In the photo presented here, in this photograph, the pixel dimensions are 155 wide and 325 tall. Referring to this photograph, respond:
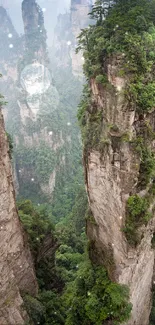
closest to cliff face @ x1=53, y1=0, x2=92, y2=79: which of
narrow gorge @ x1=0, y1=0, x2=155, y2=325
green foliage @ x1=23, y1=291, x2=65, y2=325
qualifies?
narrow gorge @ x1=0, y1=0, x2=155, y2=325

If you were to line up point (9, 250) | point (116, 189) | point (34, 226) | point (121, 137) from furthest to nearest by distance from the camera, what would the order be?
Result: point (34, 226), point (9, 250), point (116, 189), point (121, 137)

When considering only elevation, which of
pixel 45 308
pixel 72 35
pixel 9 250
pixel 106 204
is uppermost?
pixel 72 35

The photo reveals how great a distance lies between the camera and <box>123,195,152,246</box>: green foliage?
12.5 m

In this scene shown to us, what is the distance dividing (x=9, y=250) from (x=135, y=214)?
6192 millimetres

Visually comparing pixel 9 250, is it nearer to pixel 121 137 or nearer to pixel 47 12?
pixel 121 137

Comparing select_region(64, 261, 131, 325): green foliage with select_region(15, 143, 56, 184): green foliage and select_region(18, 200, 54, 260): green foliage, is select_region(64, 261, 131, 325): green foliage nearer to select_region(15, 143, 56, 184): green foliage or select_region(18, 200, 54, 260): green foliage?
select_region(18, 200, 54, 260): green foliage

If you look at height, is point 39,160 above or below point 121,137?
below

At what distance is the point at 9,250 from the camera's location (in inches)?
564

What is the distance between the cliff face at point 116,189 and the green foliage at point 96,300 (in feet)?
1.77

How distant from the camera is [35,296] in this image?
1719 centimetres

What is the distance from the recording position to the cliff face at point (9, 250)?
13297 mm

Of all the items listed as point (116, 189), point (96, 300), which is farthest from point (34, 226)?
point (116, 189)

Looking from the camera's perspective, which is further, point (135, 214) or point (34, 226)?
point (34, 226)

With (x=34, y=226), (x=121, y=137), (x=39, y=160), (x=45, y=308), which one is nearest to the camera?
(x=121, y=137)
